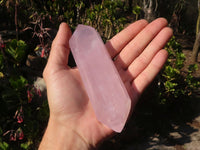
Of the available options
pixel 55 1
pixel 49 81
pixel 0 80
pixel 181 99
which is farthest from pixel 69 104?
pixel 55 1

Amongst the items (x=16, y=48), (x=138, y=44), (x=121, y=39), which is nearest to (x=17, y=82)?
(x=16, y=48)

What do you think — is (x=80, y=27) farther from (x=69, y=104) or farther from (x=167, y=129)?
(x=167, y=129)

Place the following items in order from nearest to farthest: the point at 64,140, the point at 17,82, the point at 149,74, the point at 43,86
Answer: the point at 64,140, the point at 149,74, the point at 17,82, the point at 43,86

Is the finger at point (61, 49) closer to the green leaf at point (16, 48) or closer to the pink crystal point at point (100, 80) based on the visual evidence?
the pink crystal point at point (100, 80)

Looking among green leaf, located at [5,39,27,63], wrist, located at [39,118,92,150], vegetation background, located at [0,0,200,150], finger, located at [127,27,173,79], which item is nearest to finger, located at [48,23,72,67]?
vegetation background, located at [0,0,200,150]

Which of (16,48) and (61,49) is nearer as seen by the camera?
(61,49)

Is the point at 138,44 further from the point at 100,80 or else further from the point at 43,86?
the point at 43,86
